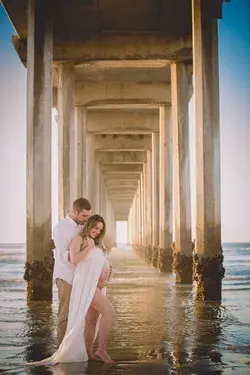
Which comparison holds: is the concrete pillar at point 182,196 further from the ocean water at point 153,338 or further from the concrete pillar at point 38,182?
the concrete pillar at point 38,182

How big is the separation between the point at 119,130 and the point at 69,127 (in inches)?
323

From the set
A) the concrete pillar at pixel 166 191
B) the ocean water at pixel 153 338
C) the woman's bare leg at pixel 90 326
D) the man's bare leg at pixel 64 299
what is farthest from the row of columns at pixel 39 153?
the concrete pillar at pixel 166 191

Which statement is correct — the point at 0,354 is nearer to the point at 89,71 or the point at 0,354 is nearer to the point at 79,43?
the point at 79,43

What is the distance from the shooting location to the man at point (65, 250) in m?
5.60

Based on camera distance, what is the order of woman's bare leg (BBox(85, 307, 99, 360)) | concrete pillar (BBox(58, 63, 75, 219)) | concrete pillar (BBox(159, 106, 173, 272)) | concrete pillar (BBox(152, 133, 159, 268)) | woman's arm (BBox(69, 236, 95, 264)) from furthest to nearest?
concrete pillar (BBox(152, 133, 159, 268)) → concrete pillar (BBox(159, 106, 173, 272)) → concrete pillar (BBox(58, 63, 75, 219)) → woman's bare leg (BBox(85, 307, 99, 360)) → woman's arm (BBox(69, 236, 95, 264))

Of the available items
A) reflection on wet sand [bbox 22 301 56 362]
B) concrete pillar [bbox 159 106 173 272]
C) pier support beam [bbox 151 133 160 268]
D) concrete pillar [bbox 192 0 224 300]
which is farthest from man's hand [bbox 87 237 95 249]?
pier support beam [bbox 151 133 160 268]

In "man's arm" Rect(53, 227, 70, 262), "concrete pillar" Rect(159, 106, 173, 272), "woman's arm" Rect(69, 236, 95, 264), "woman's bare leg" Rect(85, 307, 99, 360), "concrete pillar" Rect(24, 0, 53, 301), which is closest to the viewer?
"woman's arm" Rect(69, 236, 95, 264)

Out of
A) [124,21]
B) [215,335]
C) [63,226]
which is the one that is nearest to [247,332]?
[215,335]

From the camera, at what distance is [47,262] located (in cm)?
1121

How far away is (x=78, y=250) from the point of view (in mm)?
5375

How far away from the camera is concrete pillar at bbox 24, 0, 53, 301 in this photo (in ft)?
36.8

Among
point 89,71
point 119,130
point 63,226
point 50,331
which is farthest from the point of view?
point 119,130

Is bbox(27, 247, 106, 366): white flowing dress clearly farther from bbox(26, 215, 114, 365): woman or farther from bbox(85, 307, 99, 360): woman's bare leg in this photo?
bbox(85, 307, 99, 360): woman's bare leg

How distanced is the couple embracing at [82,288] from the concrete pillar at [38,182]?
5624mm
